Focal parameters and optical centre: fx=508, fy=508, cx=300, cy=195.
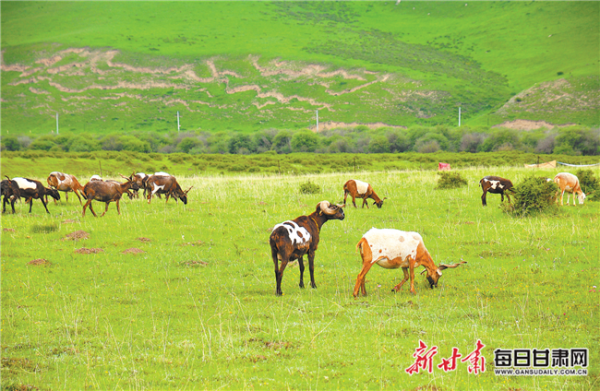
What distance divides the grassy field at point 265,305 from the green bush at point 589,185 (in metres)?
2.95

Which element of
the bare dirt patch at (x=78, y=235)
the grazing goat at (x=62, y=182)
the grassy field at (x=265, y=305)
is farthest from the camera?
the grazing goat at (x=62, y=182)

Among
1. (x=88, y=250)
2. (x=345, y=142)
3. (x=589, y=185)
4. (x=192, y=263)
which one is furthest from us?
(x=345, y=142)

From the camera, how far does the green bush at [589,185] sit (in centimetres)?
2489

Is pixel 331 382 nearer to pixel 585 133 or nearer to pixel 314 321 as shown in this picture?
pixel 314 321

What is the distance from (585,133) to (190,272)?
95.8 m

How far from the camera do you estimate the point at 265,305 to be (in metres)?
11.6

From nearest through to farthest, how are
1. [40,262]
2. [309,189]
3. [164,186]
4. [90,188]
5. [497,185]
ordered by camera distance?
[40,262]
[90,188]
[497,185]
[164,186]
[309,189]

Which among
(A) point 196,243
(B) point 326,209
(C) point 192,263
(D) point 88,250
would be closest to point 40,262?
(D) point 88,250

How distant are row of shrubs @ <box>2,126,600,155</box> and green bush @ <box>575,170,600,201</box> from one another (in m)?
68.8

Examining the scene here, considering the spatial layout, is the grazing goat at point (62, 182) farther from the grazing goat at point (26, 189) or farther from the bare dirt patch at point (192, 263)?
the bare dirt patch at point (192, 263)

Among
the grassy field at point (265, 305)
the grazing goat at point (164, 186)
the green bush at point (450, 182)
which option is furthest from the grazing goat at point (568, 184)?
the grazing goat at point (164, 186)

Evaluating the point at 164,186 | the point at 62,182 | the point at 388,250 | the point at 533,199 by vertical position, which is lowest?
the point at 388,250

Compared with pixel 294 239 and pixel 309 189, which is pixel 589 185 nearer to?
pixel 309 189

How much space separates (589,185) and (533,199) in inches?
242
